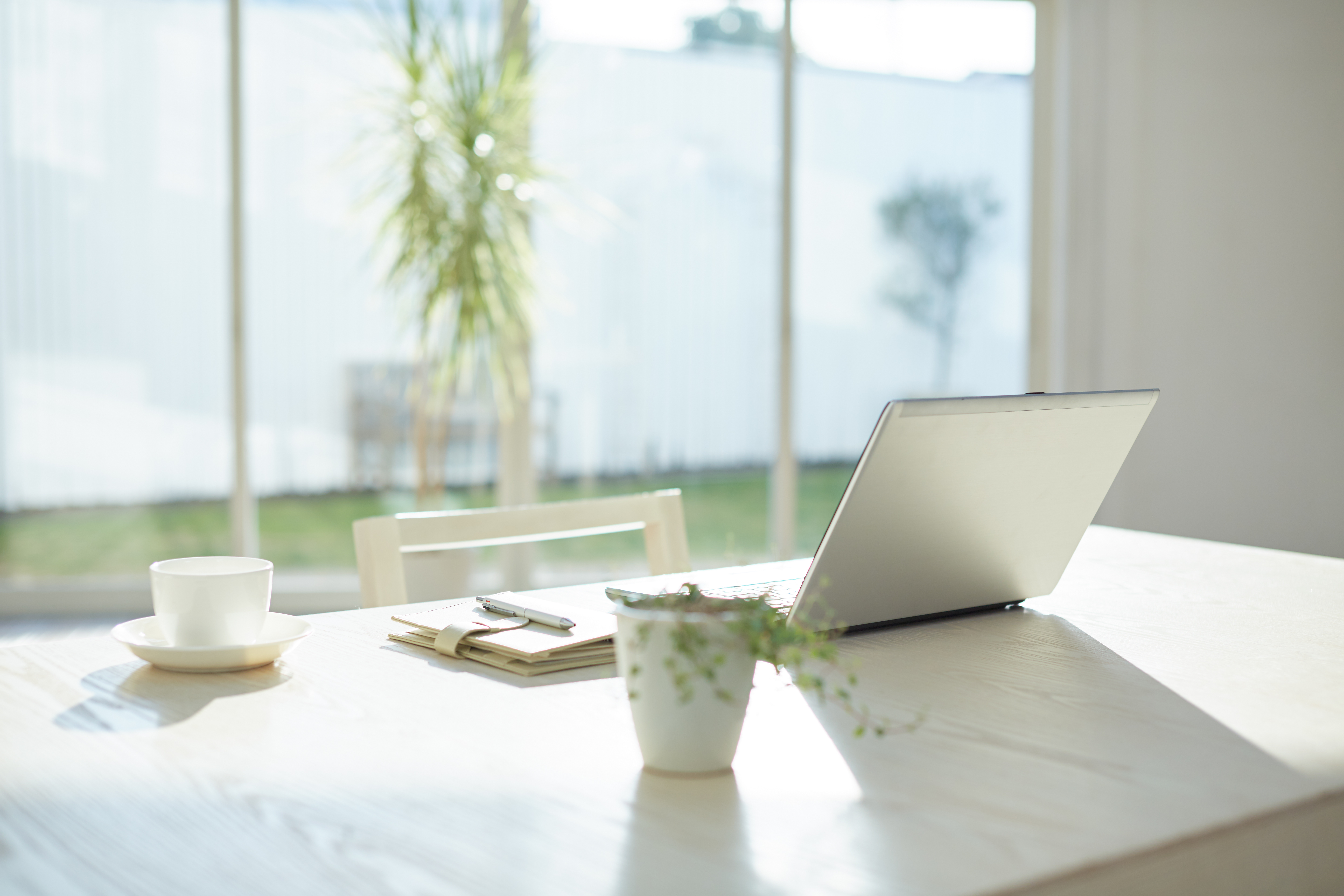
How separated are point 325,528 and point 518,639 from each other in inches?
121

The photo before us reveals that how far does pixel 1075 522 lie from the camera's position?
1.14 m

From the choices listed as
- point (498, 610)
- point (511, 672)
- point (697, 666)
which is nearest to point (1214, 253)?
point (498, 610)

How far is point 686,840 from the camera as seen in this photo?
0.56 metres

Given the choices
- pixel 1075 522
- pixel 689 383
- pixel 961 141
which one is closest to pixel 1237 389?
pixel 961 141

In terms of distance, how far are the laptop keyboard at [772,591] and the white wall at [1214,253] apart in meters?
3.02

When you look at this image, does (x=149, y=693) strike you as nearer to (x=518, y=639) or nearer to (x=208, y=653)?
(x=208, y=653)

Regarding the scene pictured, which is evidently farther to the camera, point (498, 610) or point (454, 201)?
point (454, 201)

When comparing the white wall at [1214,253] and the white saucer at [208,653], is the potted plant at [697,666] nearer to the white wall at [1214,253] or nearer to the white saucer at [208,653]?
the white saucer at [208,653]

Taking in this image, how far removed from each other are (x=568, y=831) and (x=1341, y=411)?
148 inches

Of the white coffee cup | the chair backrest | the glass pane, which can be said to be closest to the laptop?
the chair backrest

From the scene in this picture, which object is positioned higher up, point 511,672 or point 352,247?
point 352,247

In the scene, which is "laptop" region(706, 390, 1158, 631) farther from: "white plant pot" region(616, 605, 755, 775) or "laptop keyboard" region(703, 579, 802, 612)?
"white plant pot" region(616, 605, 755, 775)

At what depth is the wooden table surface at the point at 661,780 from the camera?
530 mm

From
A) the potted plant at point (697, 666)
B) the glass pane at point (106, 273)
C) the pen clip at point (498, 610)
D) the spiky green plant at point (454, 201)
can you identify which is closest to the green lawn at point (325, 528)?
A: the glass pane at point (106, 273)
